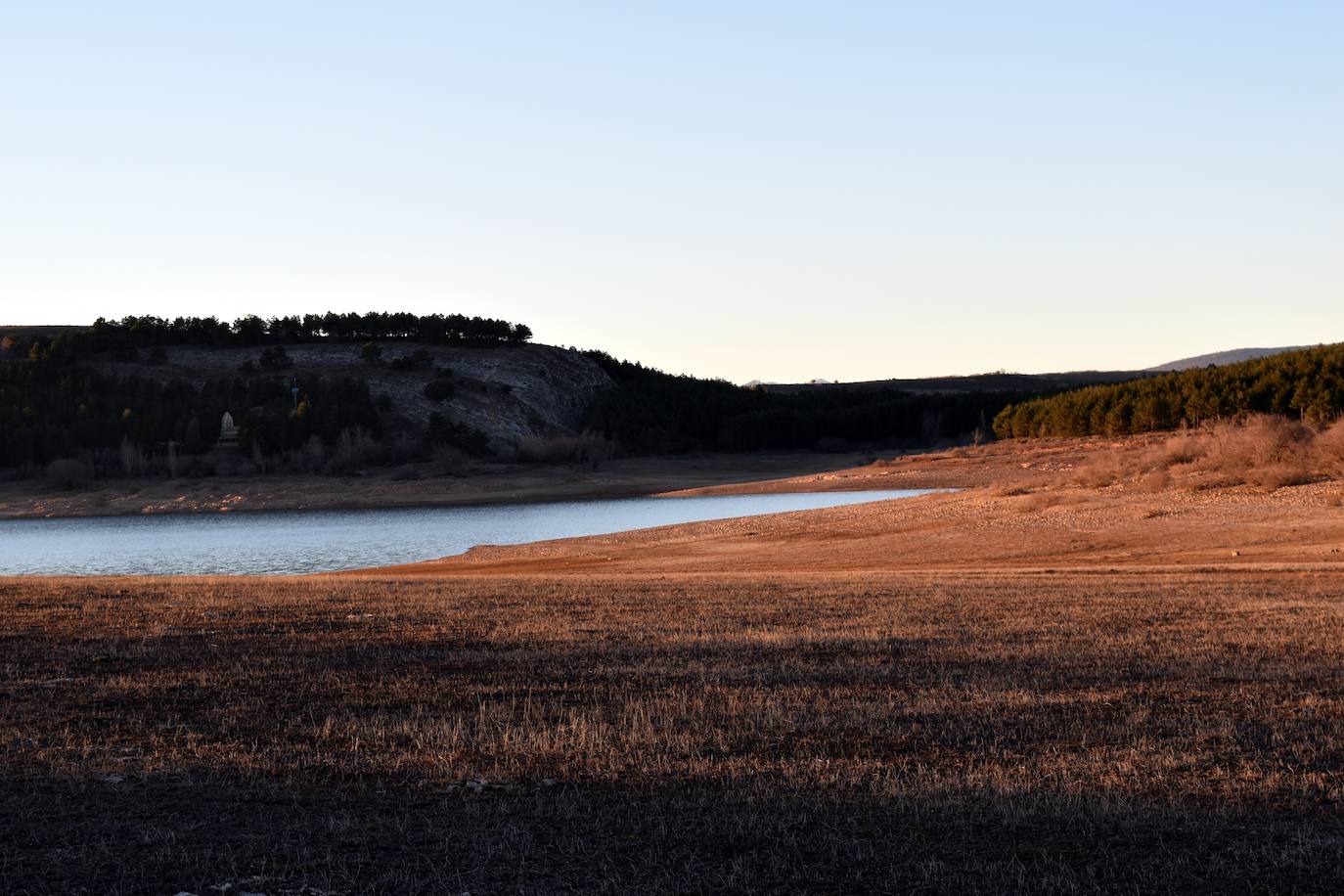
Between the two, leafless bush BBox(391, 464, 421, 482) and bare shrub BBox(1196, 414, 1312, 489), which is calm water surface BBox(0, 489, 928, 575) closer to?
leafless bush BBox(391, 464, 421, 482)

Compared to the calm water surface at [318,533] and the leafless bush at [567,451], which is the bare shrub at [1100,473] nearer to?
the calm water surface at [318,533]

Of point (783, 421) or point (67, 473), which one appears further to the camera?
point (783, 421)

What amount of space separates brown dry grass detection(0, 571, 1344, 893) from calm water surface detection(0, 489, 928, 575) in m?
32.9

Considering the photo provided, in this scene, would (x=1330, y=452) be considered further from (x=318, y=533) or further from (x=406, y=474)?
(x=406, y=474)

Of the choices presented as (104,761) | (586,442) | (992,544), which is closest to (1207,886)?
(104,761)

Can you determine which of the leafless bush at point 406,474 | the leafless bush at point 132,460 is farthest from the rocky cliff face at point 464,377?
the leafless bush at point 132,460

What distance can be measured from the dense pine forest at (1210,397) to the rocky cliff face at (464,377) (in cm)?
5735

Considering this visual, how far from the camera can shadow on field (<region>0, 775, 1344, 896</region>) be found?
23.1 feet

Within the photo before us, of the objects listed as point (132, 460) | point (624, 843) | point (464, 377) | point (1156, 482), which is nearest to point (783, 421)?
point (464, 377)

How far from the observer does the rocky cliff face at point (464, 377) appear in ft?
479

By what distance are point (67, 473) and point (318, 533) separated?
4980 cm

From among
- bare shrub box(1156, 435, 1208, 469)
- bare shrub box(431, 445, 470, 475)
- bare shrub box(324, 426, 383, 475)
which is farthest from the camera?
bare shrub box(324, 426, 383, 475)

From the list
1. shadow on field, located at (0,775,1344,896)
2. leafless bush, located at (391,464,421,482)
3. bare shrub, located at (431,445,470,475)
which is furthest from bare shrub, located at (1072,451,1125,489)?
bare shrub, located at (431,445,470,475)

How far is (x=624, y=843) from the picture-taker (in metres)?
7.84
